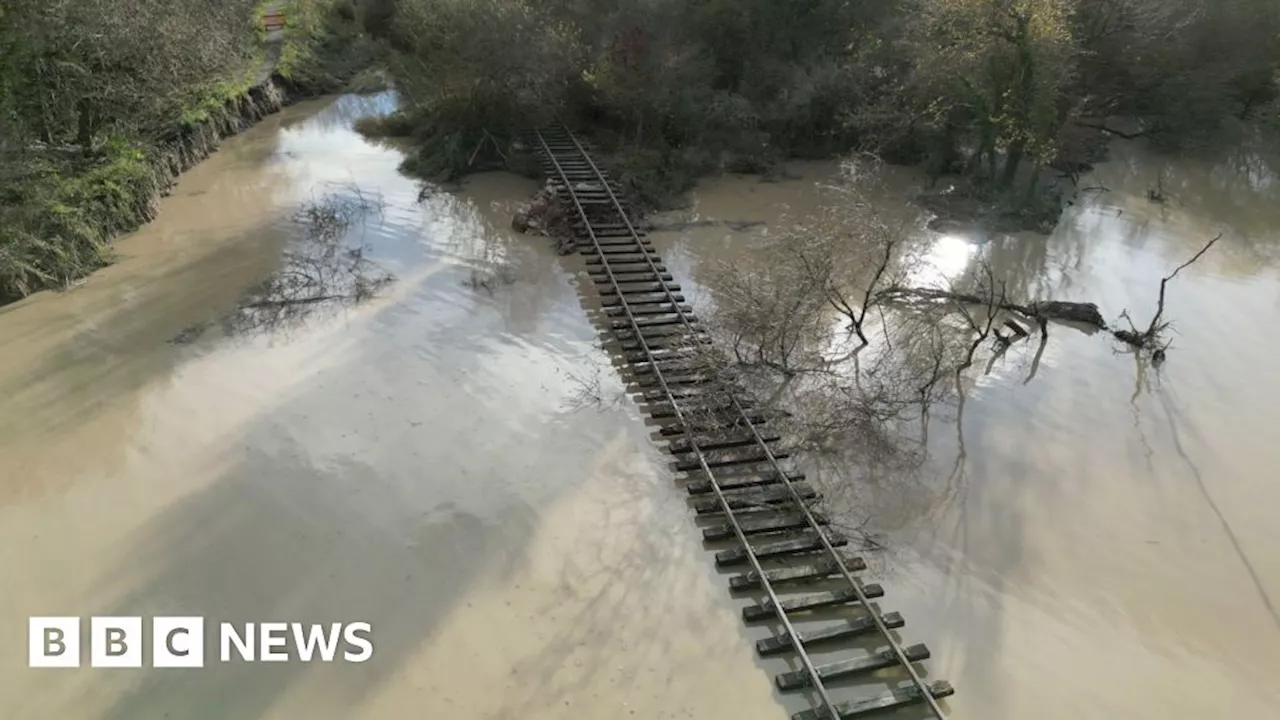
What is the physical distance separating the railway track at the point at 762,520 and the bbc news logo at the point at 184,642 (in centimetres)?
352

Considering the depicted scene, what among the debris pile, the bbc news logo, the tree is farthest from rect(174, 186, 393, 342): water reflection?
the tree

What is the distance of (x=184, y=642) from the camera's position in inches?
265

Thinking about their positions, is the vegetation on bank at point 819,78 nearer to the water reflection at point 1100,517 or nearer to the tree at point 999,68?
the tree at point 999,68

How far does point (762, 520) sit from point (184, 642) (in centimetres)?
536

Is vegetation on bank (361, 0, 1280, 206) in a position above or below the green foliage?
above

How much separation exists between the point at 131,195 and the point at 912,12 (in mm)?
16203

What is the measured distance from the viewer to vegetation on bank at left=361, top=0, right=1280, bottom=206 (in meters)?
16.0

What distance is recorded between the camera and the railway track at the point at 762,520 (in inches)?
259

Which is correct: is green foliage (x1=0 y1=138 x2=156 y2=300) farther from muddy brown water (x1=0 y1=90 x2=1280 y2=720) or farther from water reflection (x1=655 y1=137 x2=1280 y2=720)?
water reflection (x1=655 y1=137 x2=1280 y2=720)

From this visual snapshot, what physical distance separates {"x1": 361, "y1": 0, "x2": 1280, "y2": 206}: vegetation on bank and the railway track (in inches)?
217

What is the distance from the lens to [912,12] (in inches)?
691

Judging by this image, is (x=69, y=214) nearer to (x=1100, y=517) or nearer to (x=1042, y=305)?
(x=1100, y=517)

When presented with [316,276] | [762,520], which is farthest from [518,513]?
[316,276]

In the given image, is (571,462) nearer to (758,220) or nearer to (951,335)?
(951,335)
